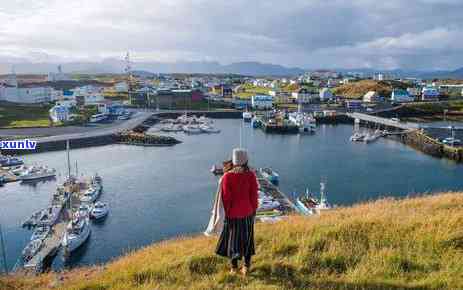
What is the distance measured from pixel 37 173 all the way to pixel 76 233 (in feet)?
30.4

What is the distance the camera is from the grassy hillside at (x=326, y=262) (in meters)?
2.35

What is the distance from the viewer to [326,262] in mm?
2600

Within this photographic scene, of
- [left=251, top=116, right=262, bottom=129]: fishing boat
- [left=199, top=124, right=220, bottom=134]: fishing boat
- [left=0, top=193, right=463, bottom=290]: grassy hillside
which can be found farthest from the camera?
[left=251, top=116, right=262, bottom=129]: fishing boat

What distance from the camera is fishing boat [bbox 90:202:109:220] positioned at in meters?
13.4

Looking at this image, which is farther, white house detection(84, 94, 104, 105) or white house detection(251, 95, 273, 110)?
white house detection(251, 95, 273, 110)

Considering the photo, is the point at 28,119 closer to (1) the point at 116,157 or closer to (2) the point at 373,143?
(1) the point at 116,157

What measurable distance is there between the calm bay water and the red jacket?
8.06m

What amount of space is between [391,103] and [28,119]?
40365mm

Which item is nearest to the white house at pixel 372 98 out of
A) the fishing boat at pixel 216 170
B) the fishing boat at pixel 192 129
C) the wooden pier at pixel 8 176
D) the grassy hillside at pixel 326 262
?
the fishing boat at pixel 192 129

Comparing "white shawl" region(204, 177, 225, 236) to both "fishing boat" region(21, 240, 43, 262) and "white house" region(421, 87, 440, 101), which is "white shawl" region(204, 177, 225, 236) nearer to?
"fishing boat" region(21, 240, 43, 262)

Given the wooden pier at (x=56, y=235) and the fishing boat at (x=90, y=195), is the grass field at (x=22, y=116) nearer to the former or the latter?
the wooden pier at (x=56, y=235)

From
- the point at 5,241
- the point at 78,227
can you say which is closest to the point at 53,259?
the point at 78,227

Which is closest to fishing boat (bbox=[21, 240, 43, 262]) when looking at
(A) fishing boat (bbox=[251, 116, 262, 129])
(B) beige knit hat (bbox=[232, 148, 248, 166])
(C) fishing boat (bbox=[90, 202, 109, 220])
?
(C) fishing boat (bbox=[90, 202, 109, 220])

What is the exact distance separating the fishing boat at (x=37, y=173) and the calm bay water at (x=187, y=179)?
691mm
